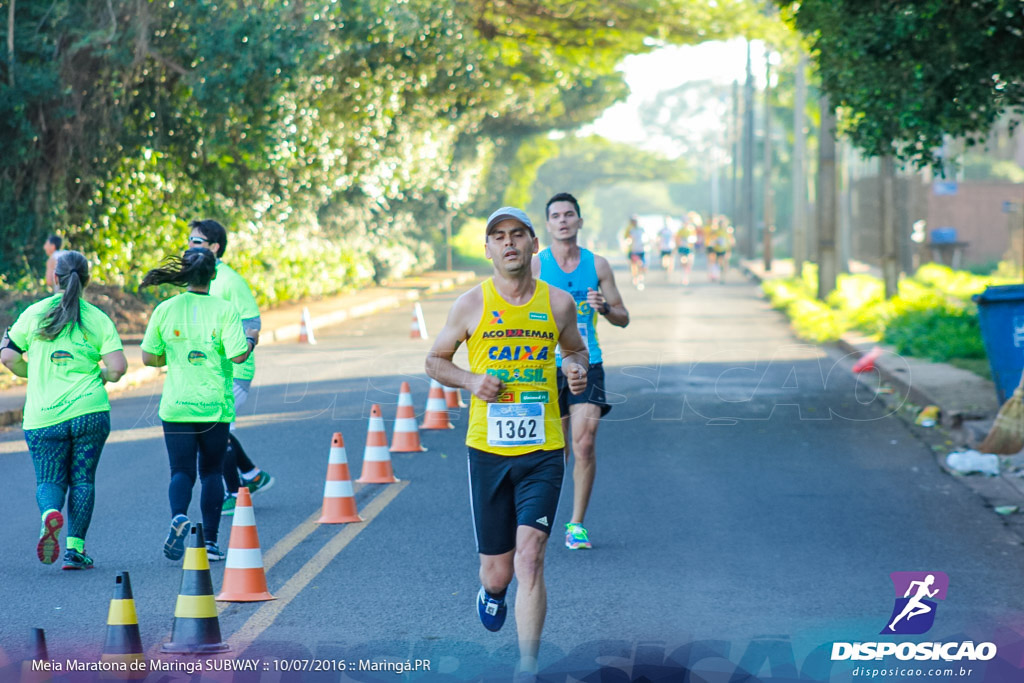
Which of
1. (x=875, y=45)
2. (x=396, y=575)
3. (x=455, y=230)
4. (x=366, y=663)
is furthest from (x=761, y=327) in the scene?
(x=455, y=230)

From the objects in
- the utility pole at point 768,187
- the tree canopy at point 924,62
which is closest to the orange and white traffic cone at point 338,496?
the tree canopy at point 924,62

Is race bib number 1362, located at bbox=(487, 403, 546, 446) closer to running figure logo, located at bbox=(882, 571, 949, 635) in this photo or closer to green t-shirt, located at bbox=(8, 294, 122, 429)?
running figure logo, located at bbox=(882, 571, 949, 635)

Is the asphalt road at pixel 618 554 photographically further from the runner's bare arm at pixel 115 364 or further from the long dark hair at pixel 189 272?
the long dark hair at pixel 189 272

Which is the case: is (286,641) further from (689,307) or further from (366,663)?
(689,307)

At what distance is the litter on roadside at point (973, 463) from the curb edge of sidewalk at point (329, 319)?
25.0 feet

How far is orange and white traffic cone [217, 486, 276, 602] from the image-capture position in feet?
22.0

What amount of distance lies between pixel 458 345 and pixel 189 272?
2753 millimetres

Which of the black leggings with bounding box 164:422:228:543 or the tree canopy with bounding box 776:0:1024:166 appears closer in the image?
the black leggings with bounding box 164:422:228:543

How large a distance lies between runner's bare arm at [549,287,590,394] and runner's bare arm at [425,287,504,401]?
0.31 metres

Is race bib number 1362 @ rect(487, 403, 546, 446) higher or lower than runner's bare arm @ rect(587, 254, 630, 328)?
lower

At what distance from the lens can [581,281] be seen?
7828mm

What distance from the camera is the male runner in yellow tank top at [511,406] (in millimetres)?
5312

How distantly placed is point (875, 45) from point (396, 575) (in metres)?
7.89

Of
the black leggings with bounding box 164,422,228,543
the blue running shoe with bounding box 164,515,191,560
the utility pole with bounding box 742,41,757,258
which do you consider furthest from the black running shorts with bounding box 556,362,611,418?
the utility pole with bounding box 742,41,757,258
